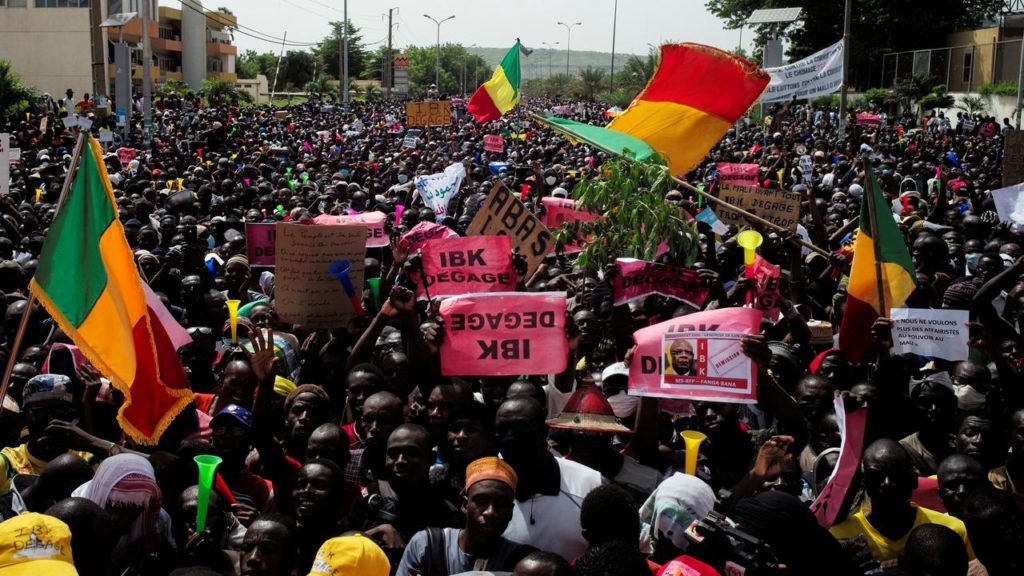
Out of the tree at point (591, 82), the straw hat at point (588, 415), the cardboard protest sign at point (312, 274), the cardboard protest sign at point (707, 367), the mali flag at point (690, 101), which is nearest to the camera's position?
the straw hat at point (588, 415)

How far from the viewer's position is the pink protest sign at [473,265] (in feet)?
21.1

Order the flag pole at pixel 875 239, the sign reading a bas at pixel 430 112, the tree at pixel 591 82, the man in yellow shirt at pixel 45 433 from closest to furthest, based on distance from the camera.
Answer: the man in yellow shirt at pixel 45 433 < the flag pole at pixel 875 239 < the sign reading a bas at pixel 430 112 < the tree at pixel 591 82

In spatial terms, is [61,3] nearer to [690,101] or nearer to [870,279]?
[690,101]

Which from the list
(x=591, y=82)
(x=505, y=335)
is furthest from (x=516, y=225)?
(x=591, y=82)

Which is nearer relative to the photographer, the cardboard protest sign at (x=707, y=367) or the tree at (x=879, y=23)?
the cardboard protest sign at (x=707, y=367)

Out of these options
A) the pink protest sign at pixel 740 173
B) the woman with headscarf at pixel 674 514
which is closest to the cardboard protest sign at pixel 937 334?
the woman with headscarf at pixel 674 514

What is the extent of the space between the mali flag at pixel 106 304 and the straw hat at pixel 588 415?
5.92 ft

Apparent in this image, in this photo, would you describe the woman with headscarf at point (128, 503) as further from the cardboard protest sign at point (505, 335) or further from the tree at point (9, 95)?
the tree at point (9, 95)

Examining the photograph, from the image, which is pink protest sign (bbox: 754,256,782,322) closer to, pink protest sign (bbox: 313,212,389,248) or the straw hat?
the straw hat

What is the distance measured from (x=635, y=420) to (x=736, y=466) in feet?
1.71

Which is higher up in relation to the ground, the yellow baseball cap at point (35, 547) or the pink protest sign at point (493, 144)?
the pink protest sign at point (493, 144)

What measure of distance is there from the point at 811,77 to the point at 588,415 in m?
15.3

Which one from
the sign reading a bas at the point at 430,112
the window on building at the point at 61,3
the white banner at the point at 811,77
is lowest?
the sign reading a bas at the point at 430,112

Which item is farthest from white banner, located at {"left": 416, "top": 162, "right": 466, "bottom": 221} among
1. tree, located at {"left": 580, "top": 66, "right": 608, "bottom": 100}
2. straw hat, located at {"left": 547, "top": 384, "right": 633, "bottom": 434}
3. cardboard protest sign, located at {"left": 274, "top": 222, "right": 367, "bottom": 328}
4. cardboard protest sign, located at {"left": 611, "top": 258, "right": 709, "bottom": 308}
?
tree, located at {"left": 580, "top": 66, "right": 608, "bottom": 100}
